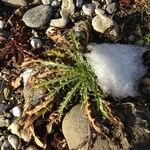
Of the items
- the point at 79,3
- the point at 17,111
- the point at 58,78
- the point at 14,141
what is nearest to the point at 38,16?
the point at 79,3

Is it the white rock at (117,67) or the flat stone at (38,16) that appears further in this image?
the flat stone at (38,16)

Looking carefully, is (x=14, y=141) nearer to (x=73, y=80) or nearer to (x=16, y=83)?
(x=16, y=83)

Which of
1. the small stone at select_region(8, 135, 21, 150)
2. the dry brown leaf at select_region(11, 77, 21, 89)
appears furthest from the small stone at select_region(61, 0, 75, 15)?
the small stone at select_region(8, 135, 21, 150)

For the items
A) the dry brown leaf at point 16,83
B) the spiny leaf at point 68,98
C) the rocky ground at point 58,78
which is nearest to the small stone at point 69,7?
the rocky ground at point 58,78

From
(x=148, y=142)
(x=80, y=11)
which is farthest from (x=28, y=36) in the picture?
(x=148, y=142)

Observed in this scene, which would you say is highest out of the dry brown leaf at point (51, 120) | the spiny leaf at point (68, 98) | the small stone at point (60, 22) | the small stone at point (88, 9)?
the small stone at point (88, 9)

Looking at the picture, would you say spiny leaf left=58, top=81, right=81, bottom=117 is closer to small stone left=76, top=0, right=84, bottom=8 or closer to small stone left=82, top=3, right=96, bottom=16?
small stone left=82, top=3, right=96, bottom=16

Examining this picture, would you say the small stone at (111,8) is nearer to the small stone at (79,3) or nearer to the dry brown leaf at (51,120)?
the small stone at (79,3)

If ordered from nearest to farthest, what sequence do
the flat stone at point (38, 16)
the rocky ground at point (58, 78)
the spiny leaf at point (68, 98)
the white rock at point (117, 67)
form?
the rocky ground at point (58, 78) → the spiny leaf at point (68, 98) → the white rock at point (117, 67) → the flat stone at point (38, 16)

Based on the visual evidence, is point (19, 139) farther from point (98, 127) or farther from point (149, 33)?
point (149, 33)
